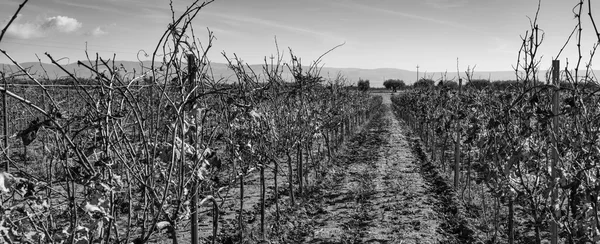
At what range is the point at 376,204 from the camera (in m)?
6.96

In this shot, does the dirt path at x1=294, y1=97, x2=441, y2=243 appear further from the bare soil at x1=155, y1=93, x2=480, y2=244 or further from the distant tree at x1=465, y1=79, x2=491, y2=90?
the distant tree at x1=465, y1=79, x2=491, y2=90

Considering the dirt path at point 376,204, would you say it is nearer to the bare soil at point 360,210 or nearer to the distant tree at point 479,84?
the bare soil at point 360,210

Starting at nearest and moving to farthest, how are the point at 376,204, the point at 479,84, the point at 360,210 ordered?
the point at 360,210, the point at 376,204, the point at 479,84

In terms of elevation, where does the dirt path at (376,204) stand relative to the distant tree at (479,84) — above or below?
below

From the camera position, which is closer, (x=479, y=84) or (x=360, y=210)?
(x=360, y=210)

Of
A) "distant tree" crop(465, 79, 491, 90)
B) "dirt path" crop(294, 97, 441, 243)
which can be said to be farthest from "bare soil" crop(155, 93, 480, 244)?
"distant tree" crop(465, 79, 491, 90)

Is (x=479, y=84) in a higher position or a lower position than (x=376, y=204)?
higher

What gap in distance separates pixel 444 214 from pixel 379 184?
6.81 feet

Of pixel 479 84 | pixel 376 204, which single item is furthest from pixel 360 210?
pixel 479 84

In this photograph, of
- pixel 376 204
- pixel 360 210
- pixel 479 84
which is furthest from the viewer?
pixel 479 84

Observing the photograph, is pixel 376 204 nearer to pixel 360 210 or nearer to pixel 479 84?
pixel 360 210

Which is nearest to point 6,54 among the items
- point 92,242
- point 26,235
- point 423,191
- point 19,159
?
point 26,235

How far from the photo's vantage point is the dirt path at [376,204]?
5.51 m

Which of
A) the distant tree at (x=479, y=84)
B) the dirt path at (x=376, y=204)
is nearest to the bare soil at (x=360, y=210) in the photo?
the dirt path at (x=376, y=204)
